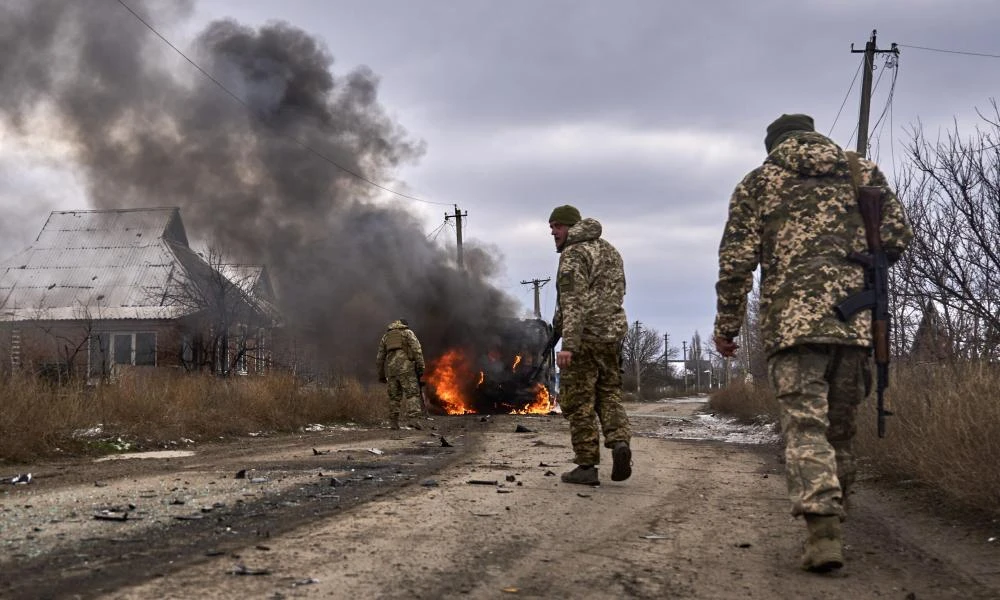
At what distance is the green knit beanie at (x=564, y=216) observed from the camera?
274 inches

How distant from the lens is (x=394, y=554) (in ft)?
12.0

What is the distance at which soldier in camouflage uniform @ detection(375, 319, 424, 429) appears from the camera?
14.5m

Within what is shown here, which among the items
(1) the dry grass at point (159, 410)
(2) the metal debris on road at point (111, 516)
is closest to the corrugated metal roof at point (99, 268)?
(1) the dry grass at point (159, 410)

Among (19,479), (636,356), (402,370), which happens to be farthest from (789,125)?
(636,356)

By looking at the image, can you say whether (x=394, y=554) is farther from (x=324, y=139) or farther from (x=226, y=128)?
(x=324, y=139)

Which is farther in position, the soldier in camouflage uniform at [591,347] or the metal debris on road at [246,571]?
the soldier in camouflage uniform at [591,347]

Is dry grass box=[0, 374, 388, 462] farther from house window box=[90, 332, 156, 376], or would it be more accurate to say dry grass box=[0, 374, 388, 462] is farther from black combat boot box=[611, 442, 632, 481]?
house window box=[90, 332, 156, 376]

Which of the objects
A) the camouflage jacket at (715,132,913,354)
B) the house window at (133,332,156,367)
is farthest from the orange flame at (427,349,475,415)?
the camouflage jacket at (715,132,913,354)

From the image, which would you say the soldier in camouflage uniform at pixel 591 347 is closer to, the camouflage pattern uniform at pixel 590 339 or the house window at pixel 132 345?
the camouflage pattern uniform at pixel 590 339

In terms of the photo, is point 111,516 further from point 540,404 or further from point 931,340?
point 540,404

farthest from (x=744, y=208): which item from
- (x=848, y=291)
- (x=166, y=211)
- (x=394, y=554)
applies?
(x=166, y=211)

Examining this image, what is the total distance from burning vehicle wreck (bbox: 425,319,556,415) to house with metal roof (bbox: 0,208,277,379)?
193 inches

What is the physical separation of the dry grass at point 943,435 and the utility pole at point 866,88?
10632 mm

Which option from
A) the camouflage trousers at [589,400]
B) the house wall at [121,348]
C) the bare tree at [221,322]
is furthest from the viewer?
the bare tree at [221,322]
